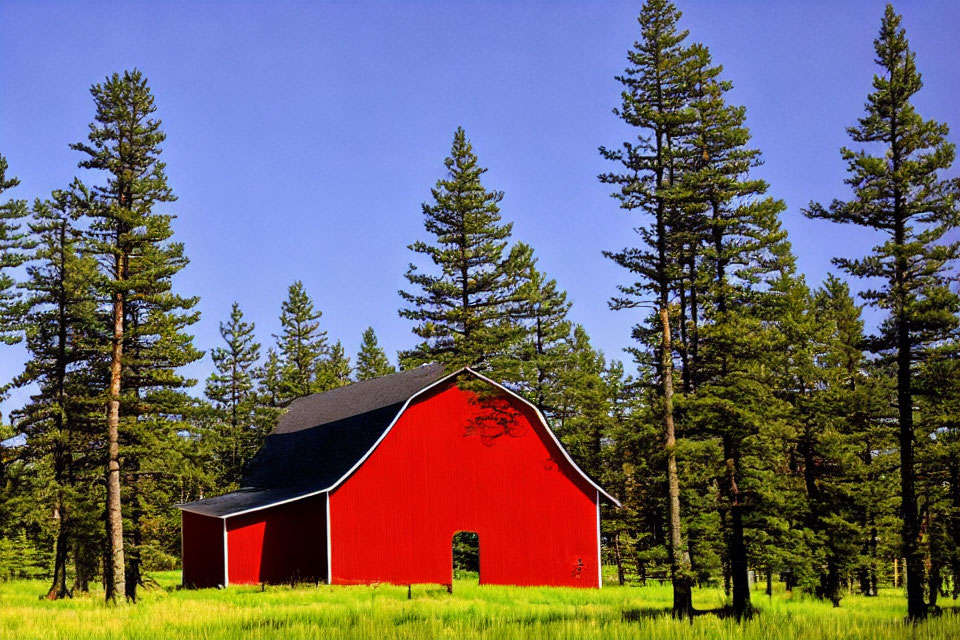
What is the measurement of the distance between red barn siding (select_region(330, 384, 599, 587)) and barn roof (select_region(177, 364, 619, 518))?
0.74 metres

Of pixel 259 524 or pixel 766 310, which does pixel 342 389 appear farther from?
pixel 766 310

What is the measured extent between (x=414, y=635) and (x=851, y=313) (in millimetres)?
30000

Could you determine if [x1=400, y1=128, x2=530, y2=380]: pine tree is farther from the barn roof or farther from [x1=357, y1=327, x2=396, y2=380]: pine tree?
[x1=357, y1=327, x2=396, y2=380]: pine tree

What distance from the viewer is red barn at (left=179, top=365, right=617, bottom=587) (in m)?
32.4

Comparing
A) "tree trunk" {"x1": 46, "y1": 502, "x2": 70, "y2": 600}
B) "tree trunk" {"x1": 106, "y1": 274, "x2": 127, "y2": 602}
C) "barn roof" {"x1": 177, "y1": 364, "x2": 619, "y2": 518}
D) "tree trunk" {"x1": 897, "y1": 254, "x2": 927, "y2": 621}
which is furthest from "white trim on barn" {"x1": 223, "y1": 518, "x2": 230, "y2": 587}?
"tree trunk" {"x1": 897, "y1": 254, "x2": 927, "y2": 621}

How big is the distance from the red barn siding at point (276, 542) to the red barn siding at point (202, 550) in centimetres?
68

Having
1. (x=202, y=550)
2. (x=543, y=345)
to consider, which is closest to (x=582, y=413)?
(x=543, y=345)

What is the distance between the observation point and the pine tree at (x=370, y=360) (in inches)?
2831

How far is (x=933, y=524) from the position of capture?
39312 mm

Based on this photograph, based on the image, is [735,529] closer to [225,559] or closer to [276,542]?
[276,542]

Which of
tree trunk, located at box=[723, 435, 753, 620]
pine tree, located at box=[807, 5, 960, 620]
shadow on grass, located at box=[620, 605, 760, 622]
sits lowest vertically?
shadow on grass, located at box=[620, 605, 760, 622]

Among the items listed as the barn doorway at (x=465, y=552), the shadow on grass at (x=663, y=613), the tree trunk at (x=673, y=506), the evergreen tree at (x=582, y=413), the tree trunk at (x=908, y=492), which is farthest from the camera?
the evergreen tree at (x=582, y=413)

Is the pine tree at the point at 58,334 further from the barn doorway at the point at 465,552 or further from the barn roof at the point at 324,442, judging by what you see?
the barn doorway at the point at 465,552

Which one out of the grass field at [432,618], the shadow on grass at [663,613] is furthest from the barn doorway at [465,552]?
the shadow on grass at [663,613]
